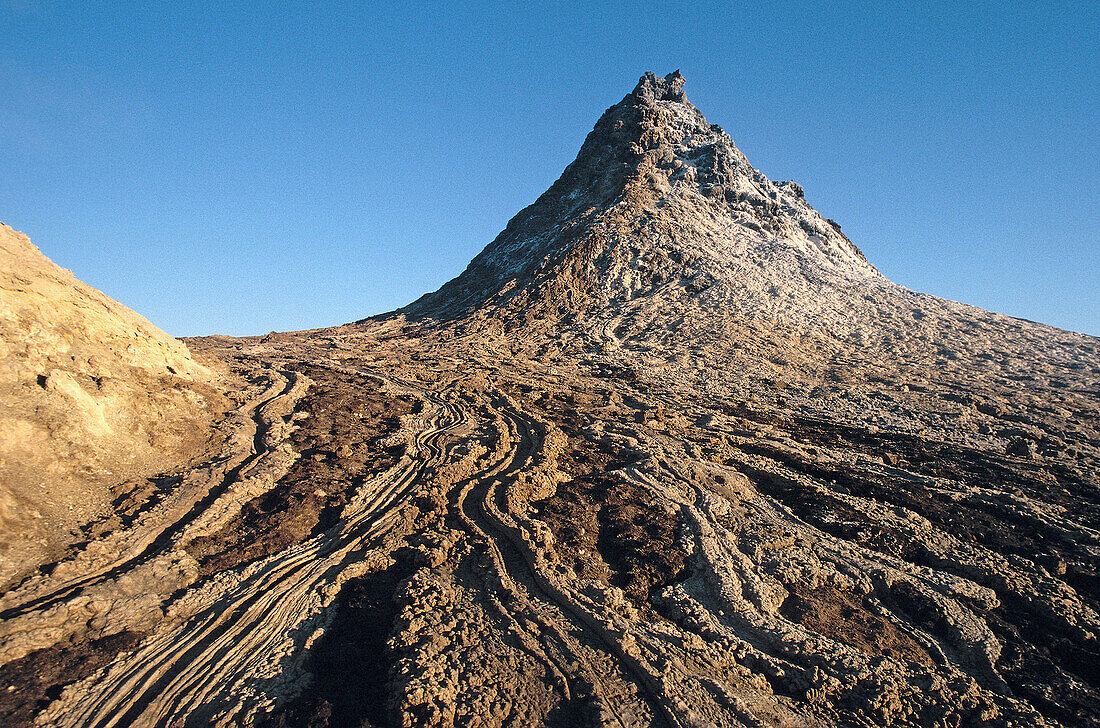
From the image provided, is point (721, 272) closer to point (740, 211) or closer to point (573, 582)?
point (740, 211)

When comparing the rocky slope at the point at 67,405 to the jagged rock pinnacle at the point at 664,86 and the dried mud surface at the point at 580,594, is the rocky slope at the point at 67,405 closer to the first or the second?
the dried mud surface at the point at 580,594

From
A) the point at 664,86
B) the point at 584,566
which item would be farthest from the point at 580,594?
the point at 664,86

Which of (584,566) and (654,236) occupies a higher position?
(654,236)

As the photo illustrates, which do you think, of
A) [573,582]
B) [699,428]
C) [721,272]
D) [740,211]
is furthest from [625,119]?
[573,582]

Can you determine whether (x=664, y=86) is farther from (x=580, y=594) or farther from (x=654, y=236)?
(x=580, y=594)

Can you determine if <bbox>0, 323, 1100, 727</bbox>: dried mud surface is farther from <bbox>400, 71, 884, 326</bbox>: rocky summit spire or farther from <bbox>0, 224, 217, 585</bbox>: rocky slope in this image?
<bbox>400, 71, 884, 326</bbox>: rocky summit spire

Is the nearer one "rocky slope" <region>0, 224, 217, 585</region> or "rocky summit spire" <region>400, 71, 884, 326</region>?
"rocky slope" <region>0, 224, 217, 585</region>

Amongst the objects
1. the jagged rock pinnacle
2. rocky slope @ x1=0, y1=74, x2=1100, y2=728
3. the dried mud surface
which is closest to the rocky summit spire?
the jagged rock pinnacle
